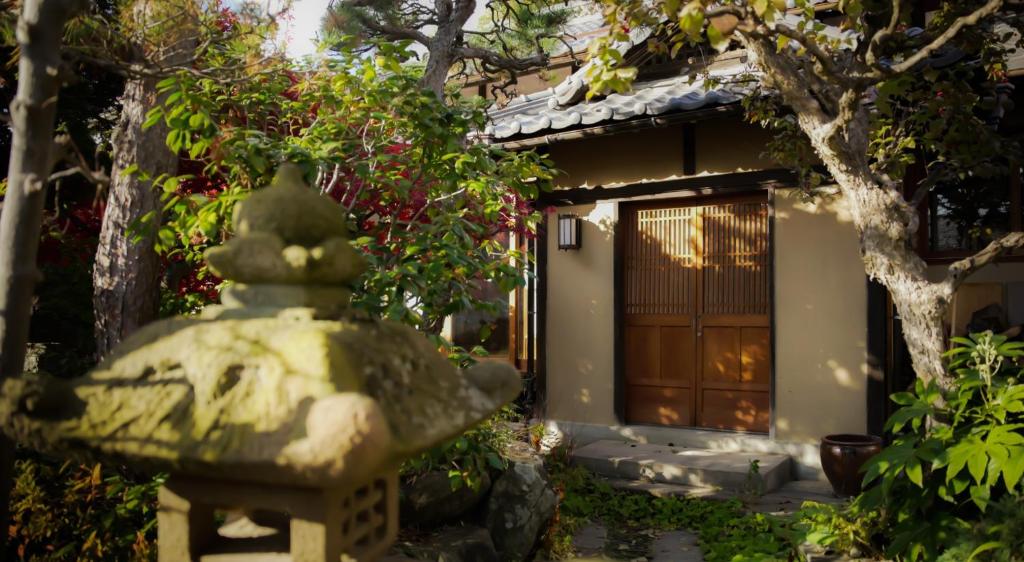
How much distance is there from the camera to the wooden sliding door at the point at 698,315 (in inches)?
321

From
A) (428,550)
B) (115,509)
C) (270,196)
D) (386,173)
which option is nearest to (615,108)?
(386,173)

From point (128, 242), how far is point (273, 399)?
3686mm

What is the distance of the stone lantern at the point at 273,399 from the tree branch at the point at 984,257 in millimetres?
3976

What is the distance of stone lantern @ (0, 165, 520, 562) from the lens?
5.36ft

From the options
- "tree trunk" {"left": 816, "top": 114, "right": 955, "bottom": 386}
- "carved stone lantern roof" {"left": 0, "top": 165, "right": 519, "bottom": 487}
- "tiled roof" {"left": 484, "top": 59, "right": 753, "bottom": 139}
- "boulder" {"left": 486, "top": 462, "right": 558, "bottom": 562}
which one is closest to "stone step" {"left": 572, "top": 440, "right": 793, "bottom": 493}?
"boulder" {"left": 486, "top": 462, "right": 558, "bottom": 562}

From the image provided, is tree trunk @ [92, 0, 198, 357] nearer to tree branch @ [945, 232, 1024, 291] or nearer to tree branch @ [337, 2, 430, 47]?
tree branch @ [337, 2, 430, 47]

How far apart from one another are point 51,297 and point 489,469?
3.50m

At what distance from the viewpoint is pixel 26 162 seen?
2.37 m

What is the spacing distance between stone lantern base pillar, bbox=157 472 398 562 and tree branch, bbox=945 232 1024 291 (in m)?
4.16

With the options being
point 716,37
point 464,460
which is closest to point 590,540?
point 464,460

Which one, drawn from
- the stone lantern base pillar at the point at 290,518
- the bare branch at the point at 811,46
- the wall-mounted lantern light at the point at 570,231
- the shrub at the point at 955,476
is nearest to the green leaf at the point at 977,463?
the shrub at the point at 955,476

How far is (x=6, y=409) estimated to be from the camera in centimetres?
182

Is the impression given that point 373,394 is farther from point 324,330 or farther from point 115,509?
point 115,509

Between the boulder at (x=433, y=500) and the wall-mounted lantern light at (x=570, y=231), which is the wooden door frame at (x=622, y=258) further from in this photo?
the boulder at (x=433, y=500)
